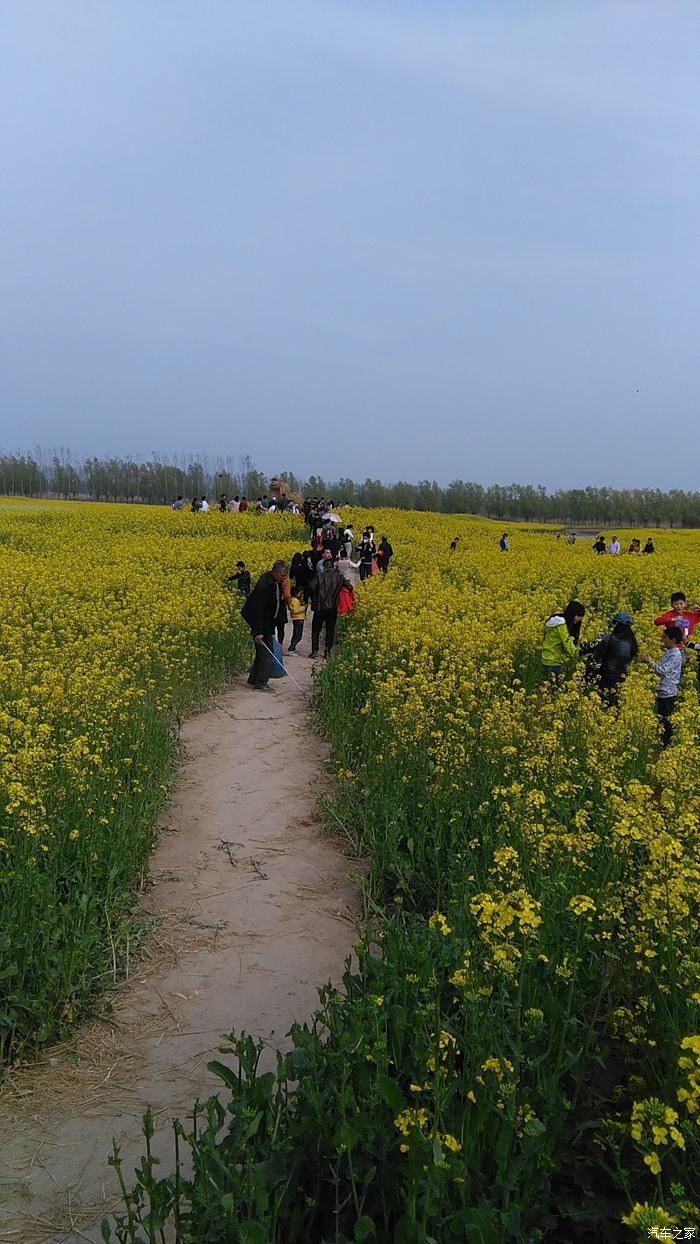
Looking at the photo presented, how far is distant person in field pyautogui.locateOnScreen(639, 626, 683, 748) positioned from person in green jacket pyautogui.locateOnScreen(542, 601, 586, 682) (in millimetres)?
868

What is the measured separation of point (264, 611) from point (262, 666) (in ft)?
2.87

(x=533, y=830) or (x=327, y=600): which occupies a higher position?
(x=327, y=600)

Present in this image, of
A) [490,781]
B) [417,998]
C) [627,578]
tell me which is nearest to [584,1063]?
[417,998]

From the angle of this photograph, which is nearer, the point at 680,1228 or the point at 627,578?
the point at 680,1228

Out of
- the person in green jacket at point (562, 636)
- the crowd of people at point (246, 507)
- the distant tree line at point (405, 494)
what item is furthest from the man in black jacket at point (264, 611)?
the distant tree line at point (405, 494)

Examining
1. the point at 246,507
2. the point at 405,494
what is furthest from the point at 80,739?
the point at 405,494

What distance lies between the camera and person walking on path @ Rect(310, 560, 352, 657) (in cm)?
1389

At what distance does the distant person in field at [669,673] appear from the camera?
9.28 metres

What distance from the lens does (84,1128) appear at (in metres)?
3.77

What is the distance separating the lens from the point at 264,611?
11875mm

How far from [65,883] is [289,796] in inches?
114

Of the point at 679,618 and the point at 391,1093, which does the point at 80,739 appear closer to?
the point at 391,1093

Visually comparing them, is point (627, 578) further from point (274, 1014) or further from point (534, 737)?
point (274, 1014)

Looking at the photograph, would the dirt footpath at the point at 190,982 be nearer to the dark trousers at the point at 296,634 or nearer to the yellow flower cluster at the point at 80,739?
the yellow flower cluster at the point at 80,739
